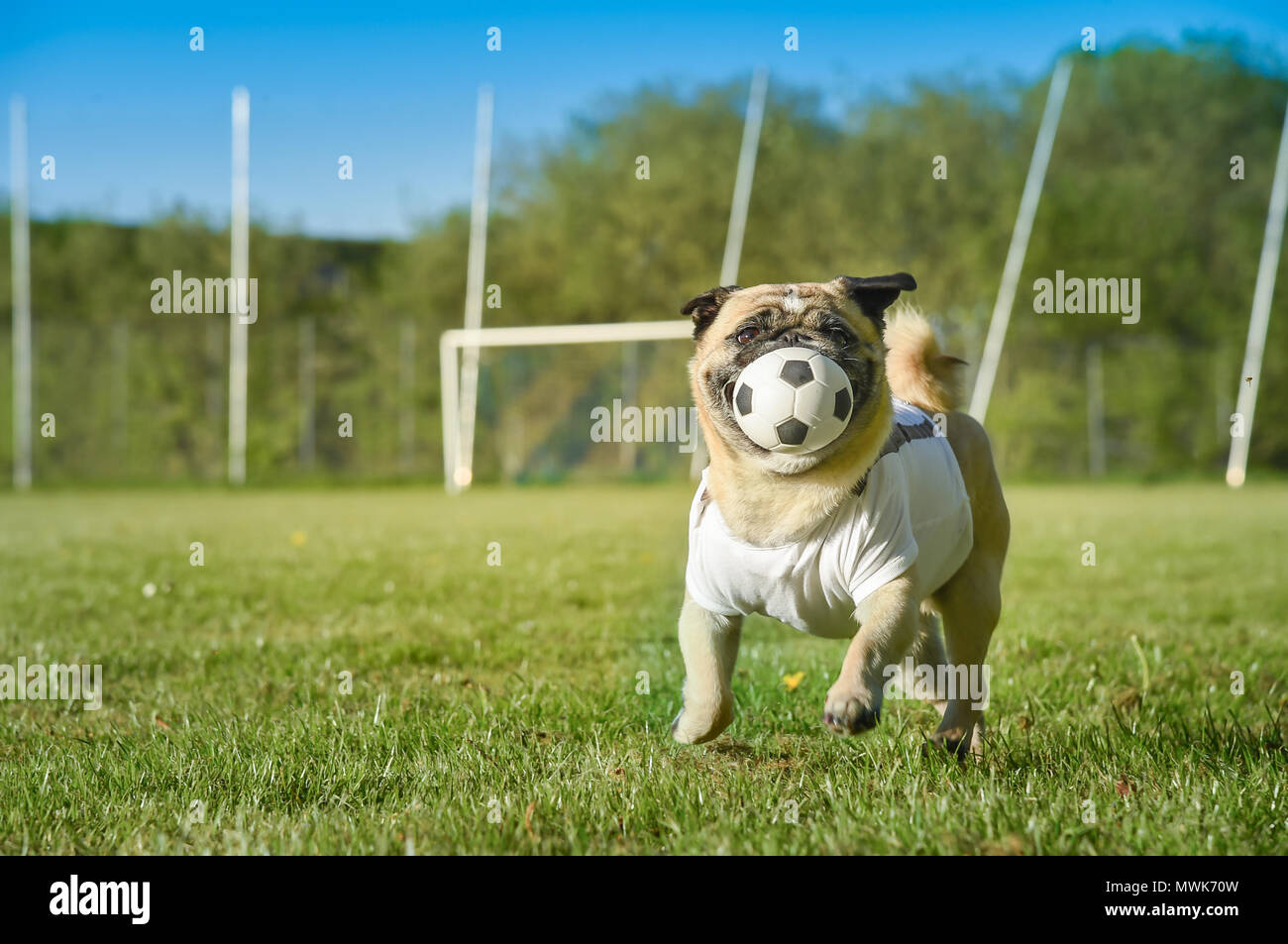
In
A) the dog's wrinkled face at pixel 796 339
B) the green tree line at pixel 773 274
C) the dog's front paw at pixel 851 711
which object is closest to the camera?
the dog's front paw at pixel 851 711

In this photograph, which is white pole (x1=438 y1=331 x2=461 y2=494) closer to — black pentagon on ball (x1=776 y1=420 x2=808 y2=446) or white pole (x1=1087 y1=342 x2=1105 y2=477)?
white pole (x1=1087 y1=342 x2=1105 y2=477)

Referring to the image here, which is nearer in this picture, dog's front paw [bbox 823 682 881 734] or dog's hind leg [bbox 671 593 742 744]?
dog's front paw [bbox 823 682 881 734]

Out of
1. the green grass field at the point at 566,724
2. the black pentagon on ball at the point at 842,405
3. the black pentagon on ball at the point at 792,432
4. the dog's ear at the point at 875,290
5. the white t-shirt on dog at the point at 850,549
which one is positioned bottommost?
the green grass field at the point at 566,724

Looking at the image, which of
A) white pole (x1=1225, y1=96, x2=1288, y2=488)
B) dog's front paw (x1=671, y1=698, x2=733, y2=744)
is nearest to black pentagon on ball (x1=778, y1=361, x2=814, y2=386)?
dog's front paw (x1=671, y1=698, x2=733, y2=744)

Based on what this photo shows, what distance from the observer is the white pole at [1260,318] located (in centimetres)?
1994

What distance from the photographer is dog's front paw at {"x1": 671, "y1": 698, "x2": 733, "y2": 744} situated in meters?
2.95

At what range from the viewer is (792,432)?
2666 millimetres

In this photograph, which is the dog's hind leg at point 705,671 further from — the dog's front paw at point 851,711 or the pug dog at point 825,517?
the dog's front paw at point 851,711

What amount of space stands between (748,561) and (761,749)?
Result: 26.8 inches

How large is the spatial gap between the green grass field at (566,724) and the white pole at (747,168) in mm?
14032

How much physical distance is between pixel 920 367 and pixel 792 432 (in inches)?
41.2

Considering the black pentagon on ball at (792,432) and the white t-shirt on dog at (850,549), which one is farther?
the white t-shirt on dog at (850,549)

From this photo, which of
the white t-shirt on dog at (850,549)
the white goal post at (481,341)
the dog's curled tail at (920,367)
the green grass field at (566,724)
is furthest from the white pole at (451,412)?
the white t-shirt on dog at (850,549)
